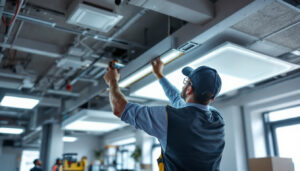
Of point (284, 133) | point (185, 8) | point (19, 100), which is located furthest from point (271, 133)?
point (19, 100)

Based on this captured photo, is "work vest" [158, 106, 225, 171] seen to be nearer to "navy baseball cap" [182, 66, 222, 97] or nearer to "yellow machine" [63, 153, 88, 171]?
"navy baseball cap" [182, 66, 222, 97]

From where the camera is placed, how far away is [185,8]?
8.34 ft

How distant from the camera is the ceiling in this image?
2.79m

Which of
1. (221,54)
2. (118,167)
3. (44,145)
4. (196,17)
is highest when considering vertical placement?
(196,17)

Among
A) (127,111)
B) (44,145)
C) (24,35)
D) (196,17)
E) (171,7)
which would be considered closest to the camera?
(127,111)

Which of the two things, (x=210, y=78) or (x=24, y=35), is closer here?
(x=210, y=78)

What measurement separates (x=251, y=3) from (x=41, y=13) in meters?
2.63

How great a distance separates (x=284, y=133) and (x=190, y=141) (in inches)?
202

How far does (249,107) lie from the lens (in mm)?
6051

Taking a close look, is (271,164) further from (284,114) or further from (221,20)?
(221,20)

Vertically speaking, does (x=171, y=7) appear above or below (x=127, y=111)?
above

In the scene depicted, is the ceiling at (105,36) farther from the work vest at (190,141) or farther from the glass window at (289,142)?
the glass window at (289,142)

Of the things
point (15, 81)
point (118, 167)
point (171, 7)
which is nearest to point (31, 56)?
point (15, 81)

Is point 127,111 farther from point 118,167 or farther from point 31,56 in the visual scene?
point 118,167
